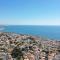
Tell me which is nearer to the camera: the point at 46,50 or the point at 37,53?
the point at 37,53

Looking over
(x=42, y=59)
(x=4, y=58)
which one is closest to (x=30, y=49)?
(x=42, y=59)

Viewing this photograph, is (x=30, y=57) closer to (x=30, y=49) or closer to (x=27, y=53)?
(x=27, y=53)

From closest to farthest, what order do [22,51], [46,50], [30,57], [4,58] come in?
[4,58]
[30,57]
[22,51]
[46,50]

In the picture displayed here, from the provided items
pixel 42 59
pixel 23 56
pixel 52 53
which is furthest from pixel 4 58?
pixel 52 53

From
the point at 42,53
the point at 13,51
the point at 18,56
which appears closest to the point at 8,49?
the point at 13,51

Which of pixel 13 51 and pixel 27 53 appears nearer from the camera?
pixel 27 53

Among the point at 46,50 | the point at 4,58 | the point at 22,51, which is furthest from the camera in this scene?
the point at 46,50

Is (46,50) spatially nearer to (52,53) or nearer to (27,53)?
(52,53)

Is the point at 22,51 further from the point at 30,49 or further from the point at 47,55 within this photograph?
the point at 47,55

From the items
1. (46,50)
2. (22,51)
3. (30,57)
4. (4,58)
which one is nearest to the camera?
(4,58)
